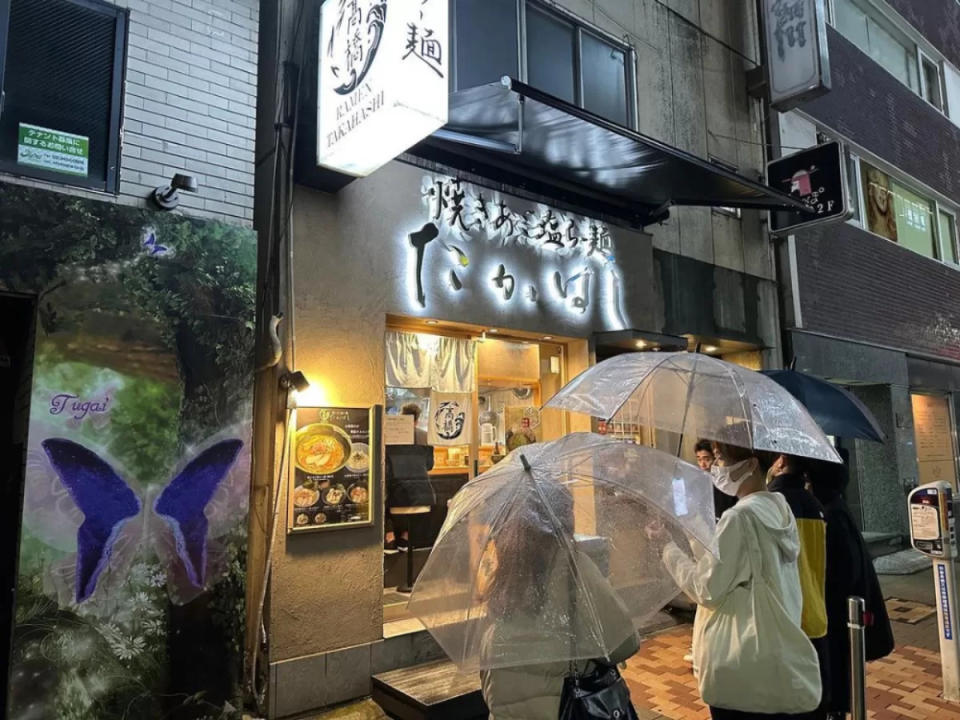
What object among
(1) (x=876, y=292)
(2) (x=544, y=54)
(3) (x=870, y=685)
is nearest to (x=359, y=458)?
(3) (x=870, y=685)

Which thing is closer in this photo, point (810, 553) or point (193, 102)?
point (810, 553)

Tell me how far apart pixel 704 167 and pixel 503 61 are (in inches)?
111

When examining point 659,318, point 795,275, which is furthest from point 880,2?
point 659,318

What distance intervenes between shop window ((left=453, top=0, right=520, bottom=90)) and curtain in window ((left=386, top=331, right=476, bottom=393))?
306 cm

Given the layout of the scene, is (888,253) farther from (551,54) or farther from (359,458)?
(359,458)

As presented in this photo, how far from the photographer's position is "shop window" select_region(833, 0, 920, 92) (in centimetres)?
1345

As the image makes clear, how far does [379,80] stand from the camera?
4723 millimetres

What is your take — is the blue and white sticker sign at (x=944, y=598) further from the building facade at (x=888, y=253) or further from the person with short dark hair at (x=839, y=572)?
the building facade at (x=888, y=253)

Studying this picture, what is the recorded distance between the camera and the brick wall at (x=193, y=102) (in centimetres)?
480

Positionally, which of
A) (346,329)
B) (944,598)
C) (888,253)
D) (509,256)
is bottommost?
(944,598)

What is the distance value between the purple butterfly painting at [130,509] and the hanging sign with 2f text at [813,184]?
29.9 ft

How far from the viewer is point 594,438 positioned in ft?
9.01

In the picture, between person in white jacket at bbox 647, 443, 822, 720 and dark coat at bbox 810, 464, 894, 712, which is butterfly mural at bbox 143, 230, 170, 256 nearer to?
person in white jacket at bbox 647, 443, 822, 720

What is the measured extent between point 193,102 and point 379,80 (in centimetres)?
154
